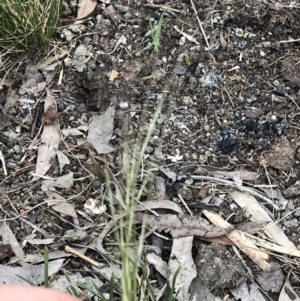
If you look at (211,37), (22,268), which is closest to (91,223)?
(22,268)

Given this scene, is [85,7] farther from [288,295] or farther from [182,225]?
[288,295]

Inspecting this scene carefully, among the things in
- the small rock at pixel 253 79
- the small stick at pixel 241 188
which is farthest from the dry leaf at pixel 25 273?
the small rock at pixel 253 79

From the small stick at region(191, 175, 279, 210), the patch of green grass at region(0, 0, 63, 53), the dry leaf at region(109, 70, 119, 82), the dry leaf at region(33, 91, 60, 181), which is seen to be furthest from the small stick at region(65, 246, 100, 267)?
the patch of green grass at region(0, 0, 63, 53)

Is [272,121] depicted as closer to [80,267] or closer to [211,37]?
[211,37]

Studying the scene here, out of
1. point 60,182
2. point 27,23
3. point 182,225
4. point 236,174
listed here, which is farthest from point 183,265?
point 27,23

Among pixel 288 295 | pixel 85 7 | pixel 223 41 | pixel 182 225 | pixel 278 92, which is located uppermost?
pixel 85 7

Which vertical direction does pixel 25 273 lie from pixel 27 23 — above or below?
below
